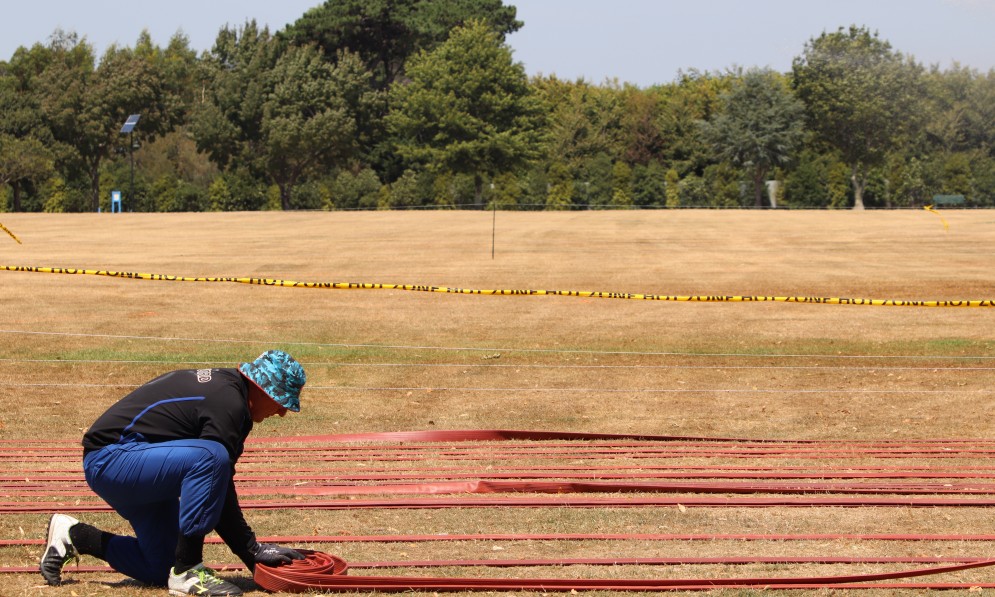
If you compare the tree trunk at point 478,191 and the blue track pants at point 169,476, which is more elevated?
the tree trunk at point 478,191

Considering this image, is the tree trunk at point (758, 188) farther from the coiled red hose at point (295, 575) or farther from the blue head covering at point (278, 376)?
the blue head covering at point (278, 376)

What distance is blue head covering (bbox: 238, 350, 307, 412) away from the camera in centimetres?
619

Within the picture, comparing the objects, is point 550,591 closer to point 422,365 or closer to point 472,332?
point 422,365

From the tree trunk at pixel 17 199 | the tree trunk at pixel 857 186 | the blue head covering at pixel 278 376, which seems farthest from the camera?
the tree trunk at pixel 857 186

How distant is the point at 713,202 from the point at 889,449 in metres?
65.0

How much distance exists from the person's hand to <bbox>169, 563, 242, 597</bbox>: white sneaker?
25 centimetres

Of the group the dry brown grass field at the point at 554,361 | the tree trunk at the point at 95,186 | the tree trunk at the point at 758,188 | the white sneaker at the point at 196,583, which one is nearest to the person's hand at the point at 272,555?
the white sneaker at the point at 196,583

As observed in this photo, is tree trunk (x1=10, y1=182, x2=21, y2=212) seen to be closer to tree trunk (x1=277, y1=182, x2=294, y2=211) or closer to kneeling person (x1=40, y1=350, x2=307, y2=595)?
tree trunk (x1=277, y1=182, x2=294, y2=211)

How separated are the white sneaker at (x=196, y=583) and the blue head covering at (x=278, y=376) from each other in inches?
39.2

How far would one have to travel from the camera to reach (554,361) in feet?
62.4

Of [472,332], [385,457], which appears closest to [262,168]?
[472,332]

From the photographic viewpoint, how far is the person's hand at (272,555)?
21.2 feet

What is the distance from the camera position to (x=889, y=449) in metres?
12.0

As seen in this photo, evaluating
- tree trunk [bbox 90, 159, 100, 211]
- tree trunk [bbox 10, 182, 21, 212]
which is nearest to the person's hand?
tree trunk [bbox 90, 159, 100, 211]
